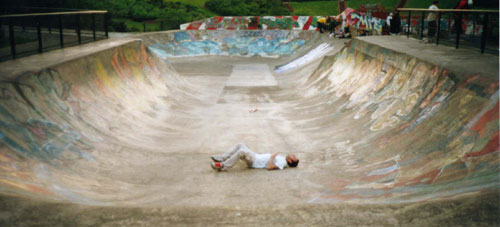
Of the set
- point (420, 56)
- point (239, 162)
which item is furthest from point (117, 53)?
point (420, 56)

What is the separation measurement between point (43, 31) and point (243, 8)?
36.8m

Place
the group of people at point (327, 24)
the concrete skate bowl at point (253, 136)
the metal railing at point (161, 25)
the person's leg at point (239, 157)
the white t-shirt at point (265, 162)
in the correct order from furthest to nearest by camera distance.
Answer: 1. the metal railing at point (161, 25)
2. the group of people at point (327, 24)
3. the white t-shirt at point (265, 162)
4. the person's leg at point (239, 157)
5. the concrete skate bowl at point (253, 136)

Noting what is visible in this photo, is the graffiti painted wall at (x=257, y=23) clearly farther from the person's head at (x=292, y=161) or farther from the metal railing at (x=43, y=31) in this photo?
the person's head at (x=292, y=161)

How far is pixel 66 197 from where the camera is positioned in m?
6.23

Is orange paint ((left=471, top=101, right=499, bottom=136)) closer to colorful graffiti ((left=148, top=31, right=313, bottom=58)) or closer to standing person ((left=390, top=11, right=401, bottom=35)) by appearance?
standing person ((left=390, top=11, right=401, bottom=35))

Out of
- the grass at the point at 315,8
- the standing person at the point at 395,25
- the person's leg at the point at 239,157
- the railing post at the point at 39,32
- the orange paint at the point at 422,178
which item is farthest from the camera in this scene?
the grass at the point at 315,8

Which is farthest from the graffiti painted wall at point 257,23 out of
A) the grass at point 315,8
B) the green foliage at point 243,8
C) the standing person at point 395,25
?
the standing person at point 395,25

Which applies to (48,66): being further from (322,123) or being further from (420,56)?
(420,56)

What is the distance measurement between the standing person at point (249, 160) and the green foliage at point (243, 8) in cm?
4048

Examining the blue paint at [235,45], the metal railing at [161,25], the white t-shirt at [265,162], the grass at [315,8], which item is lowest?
the white t-shirt at [265,162]

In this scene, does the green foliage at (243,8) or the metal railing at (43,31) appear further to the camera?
the green foliage at (243,8)

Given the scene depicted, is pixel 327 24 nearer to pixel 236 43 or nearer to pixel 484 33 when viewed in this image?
pixel 236 43

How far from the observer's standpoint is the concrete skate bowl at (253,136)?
6.53 meters

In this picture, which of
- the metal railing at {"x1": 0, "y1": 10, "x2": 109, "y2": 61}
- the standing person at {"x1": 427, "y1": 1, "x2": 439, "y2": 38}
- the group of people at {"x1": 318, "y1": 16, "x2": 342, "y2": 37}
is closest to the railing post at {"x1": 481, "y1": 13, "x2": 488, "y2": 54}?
the standing person at {"x1": 427, "y1": 1, "x2": 439, "y2": 38}
